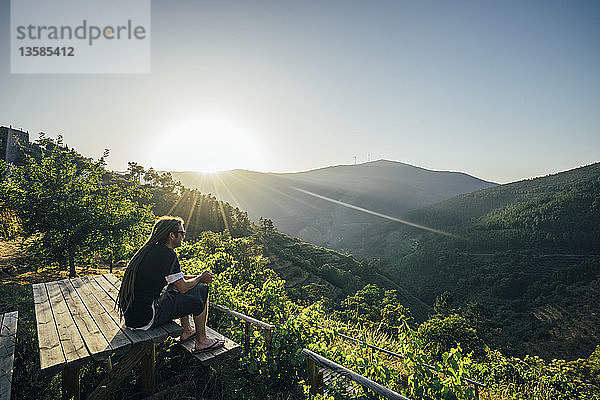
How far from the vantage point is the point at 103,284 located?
3.49 meters

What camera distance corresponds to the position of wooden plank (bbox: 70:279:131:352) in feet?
6.88

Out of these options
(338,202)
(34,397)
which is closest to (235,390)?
(34,397)

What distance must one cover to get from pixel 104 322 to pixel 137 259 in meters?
0.58

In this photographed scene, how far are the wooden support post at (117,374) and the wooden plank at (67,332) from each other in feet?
1.02

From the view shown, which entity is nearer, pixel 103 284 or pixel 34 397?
pixel 34 397

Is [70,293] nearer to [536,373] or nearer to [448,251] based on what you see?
[536,373]

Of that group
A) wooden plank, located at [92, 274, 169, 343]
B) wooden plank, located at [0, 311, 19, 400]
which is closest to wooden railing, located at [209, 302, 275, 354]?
wooden plank, located at [92, 274, 169, 343]

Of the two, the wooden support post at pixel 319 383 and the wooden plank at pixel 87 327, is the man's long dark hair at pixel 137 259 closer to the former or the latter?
the wooden plank at pixel 87 327

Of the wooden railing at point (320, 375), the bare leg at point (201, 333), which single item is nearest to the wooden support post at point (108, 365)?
the bare leg at point (201, 333)

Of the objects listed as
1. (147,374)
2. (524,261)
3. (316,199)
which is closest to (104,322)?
(147,374)

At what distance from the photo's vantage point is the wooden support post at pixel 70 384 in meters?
2.05

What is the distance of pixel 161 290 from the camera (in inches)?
93.7

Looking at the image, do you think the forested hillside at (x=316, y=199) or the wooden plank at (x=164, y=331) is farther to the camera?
the forested hillside at (x=316, y=199)

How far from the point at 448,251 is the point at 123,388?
82715mm
